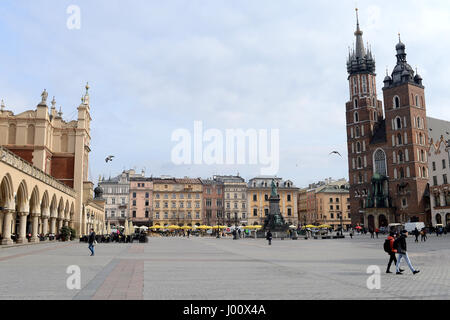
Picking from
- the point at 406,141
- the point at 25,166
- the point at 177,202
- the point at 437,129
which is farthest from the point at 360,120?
the point at 25,166

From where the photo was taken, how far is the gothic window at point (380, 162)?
9506cm

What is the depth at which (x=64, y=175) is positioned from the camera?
5919 centimetres

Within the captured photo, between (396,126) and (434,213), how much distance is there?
→ 22647 mm

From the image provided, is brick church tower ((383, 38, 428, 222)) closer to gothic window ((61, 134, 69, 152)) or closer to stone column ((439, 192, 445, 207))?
stone column ((439, 192, 445, 207))

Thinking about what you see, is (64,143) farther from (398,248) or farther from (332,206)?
(332,206)

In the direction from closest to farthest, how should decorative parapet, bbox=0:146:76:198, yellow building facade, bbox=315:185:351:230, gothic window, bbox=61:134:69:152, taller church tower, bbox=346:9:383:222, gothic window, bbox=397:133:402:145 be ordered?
decorative parapet, bbox=0:146:76:198 < gothic window, bbox=61:134:69:152 < gothic window, bbox=397:133:402:145 < taller church tower, bbox=346:9:383:222 < yellow building facade, bbox=315:185:351:230

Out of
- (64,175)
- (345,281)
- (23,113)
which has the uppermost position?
(23,113)

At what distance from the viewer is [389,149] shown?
92875mm

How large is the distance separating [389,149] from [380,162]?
174 inches

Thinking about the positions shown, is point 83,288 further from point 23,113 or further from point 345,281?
point 23,113

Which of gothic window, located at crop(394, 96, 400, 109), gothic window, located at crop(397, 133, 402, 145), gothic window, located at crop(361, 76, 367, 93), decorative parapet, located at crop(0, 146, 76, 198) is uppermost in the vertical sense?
gothic window, located at crop(361, 76, 367, 93)

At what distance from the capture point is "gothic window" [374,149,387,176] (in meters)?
95.1

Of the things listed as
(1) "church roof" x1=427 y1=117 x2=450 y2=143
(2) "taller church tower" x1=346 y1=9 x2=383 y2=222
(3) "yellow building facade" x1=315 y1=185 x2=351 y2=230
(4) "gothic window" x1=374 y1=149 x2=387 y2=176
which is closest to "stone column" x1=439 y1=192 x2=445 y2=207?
(4) "gothic window" x1=374 y1=149 x2=387 y2=176
